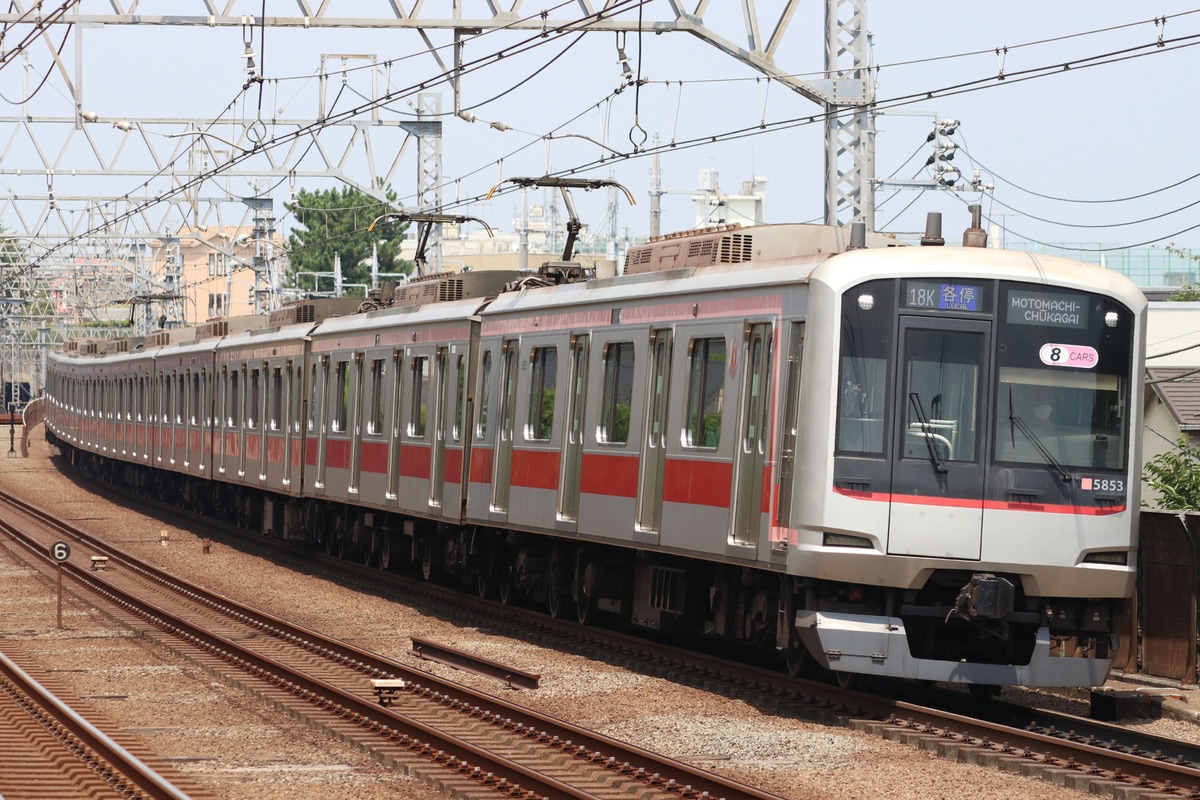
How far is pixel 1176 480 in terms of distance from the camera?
17.8m

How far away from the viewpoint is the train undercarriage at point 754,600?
38.3ft

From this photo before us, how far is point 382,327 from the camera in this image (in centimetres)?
2167

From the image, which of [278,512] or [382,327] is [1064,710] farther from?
[278,512]

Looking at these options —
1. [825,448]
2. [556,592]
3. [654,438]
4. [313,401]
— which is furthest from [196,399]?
[825,448]

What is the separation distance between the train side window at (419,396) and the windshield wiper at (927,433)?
29.5ft

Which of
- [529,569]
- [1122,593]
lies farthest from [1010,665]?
[529,569]

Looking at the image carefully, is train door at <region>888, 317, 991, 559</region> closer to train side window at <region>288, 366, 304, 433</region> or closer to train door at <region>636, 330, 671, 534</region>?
train door at <region>636, 330, 671, 534</region>

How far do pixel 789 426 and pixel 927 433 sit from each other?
0.92 meters

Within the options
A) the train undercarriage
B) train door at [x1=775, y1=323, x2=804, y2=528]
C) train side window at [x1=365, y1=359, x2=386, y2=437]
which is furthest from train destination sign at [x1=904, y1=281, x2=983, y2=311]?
train side window at [x1=365, y1=359, x2=386, y2=437]

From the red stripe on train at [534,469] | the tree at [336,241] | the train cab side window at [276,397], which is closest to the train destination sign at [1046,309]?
the red stripe on train at [534,469]

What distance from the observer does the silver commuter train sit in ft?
38.1

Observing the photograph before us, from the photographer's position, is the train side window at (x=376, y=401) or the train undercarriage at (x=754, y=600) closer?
the train undercarriage at (x=754, y=600)

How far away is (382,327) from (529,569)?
513cm

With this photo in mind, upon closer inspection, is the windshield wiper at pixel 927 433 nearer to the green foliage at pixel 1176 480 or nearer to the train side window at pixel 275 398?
the green foliage at pixel 1176 480
